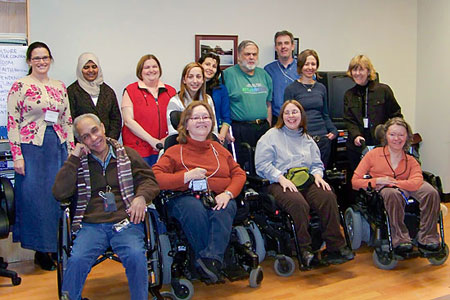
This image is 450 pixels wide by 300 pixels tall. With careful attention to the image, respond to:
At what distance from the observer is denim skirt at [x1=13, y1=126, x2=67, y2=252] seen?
3.54m

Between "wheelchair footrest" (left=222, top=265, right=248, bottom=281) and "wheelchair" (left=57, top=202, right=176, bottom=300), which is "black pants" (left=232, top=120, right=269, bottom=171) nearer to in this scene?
"wheelchair footrest" (left=222, top=265, right=248, bottom=281)

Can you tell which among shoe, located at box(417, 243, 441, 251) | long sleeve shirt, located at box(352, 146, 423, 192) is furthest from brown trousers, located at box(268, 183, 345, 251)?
shoe, located at box(417, 243, 441, 251)

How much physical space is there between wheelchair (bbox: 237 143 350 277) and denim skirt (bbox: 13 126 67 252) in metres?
1.40

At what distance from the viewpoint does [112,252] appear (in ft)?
9.12

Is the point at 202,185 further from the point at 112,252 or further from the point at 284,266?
the point at 284,266

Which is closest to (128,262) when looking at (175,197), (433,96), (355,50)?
(175,197)

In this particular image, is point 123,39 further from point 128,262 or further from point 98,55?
point 128,262

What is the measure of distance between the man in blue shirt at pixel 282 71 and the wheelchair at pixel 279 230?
1043 millimetres

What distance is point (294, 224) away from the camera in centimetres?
334

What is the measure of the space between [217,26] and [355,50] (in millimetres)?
1651

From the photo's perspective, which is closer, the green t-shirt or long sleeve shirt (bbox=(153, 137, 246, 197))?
long sleeve shirt (bbox=(153, 137, 246, 197))

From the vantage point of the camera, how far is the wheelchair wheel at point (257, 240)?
3.48 meters

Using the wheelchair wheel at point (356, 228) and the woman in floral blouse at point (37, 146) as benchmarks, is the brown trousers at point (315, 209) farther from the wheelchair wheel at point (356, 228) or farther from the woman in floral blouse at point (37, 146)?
the woman in floral blouse at point (37, 146)

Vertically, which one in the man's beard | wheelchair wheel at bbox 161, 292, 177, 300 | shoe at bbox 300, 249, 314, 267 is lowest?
wheelchair wheel at bbox 161, 292, 177, 300
